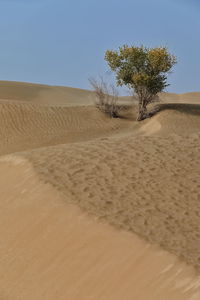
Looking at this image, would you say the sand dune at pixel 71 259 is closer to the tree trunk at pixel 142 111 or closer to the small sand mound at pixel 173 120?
the small sand mound at pixel 173 120

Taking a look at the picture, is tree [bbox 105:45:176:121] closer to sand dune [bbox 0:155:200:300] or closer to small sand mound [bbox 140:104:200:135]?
small sand mound [bbox 140:104:200:135]

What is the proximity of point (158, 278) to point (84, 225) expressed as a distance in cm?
195

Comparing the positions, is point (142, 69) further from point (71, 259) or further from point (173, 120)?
point (71, 259)

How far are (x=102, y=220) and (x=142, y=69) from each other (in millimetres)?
18687

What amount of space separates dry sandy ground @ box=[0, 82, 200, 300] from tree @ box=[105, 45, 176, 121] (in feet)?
43.6

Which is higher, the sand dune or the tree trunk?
the sand dune

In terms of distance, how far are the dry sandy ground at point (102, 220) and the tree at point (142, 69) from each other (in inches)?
523

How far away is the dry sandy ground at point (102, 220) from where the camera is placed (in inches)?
262

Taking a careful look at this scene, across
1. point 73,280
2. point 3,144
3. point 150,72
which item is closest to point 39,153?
point 73,280

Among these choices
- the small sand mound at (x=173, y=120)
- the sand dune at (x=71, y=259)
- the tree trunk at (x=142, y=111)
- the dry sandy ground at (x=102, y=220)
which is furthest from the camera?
the tree trunk at (x=142, y=111)

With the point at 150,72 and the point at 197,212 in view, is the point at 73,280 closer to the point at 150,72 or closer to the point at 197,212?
the point at 197,212

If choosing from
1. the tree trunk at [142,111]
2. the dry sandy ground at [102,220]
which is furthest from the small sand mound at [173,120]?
the dry sandy ground at [102,220]

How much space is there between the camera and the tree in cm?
2550

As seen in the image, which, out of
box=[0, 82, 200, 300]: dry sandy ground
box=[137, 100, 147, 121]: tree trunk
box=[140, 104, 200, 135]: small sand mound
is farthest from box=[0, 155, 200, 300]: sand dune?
box=[137, 100, 147, 121]: tree trunk
